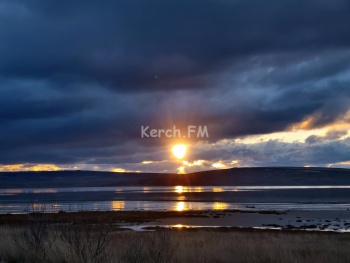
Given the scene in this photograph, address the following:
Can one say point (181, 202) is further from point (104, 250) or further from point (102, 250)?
point (102, 250)

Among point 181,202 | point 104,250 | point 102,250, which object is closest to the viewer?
point 102,250

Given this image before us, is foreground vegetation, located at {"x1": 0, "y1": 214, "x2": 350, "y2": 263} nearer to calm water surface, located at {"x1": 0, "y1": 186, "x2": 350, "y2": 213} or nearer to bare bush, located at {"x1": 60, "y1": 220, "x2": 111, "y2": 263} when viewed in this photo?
bare bush, located at {"x1": 60, "y1": 220, "x2": 111, "y2": 263}

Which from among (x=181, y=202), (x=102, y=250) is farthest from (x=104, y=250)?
(x=181, y=202)

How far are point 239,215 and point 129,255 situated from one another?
1672 inches

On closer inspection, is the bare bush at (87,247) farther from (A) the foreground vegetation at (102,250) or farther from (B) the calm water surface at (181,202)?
(B) the calm water surface at (181,202)

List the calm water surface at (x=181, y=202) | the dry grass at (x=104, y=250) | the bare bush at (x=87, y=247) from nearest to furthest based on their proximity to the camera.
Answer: the bare bush at (x=87, y=247) < the dry grass at (x=104, y=250) < the calm water surface at (x=181, y=202)

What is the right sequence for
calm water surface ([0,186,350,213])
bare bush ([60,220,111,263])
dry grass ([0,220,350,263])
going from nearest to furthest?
bare bush ([60,220,111,263]), dry grass ([0,220,350,263]), calm water surface ([0,186,350,213])

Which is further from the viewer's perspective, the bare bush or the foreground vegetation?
the foreground vegetation

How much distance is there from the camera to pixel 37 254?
13102mm

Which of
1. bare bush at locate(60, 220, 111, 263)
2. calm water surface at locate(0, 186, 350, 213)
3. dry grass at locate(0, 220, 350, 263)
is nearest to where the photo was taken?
bare bush at locate(60, 220, 111, 263)

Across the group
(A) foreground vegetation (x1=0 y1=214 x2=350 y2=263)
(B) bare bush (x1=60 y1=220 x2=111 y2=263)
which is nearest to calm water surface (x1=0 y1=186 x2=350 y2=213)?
(A) foreground vegetation (x1=0 y1=214 x2=350 y2=263)

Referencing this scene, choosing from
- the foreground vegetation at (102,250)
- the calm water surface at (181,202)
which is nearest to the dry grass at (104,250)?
the foreground vegetation at (102,250)

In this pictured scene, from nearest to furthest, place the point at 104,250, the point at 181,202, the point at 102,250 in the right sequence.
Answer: the point at 102,250, the point at 104,250, the point at 181,202

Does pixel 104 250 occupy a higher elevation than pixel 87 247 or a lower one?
lower
